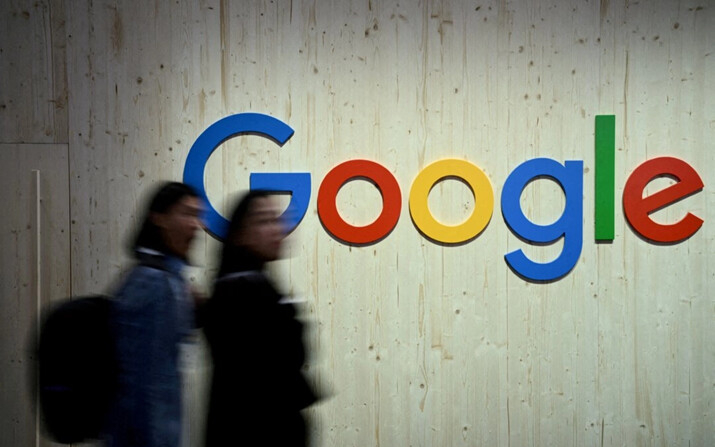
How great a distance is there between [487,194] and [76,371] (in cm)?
222

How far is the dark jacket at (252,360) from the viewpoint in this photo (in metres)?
2.00

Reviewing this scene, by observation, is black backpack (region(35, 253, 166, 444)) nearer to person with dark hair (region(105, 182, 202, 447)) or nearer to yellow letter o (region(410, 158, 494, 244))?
person with dark hair (region(105, 182, 202, 447))

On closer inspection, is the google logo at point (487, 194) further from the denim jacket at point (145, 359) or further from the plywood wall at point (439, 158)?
the denim jacket at point (145, 359)

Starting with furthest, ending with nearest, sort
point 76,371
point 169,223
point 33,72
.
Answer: point 33,72 → point 169,223 → point 76,371

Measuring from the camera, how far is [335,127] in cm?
321

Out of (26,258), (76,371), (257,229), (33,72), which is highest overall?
(33,72)

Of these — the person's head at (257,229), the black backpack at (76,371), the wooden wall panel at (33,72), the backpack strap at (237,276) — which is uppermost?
the wooden wall panel at (33,72)

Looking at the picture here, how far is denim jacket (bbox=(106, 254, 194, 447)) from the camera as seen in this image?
1.93 meters

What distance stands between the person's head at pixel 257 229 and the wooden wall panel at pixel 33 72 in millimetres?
1625

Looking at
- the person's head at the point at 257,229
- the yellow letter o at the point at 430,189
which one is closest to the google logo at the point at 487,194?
the yellow letter o at the point at 430,189

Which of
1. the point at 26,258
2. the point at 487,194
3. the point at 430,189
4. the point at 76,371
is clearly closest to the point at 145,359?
the point at 76,371

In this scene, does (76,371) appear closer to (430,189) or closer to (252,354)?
(252,354)

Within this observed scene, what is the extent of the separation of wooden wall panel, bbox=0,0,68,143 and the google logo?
2.67ft

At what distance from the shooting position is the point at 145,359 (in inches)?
75.9
